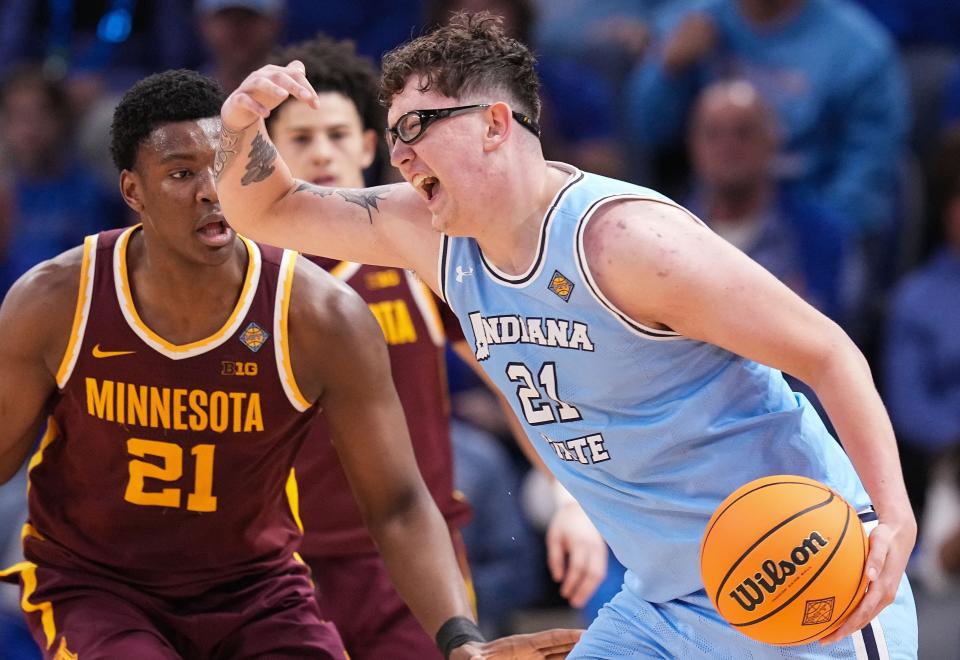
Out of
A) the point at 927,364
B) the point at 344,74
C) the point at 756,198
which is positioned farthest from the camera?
the point at 756,198

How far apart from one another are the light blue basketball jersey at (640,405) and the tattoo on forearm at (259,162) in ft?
2.20

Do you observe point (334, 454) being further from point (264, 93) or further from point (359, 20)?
point (359, 20)

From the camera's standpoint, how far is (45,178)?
832cm

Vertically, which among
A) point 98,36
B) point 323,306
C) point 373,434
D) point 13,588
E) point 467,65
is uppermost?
point 467,65

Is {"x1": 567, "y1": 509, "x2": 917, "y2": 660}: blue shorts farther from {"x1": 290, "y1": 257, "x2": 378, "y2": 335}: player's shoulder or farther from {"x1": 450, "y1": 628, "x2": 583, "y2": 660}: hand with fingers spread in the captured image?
{"x1": 290, "y1": 257, "x2": 378, "y2": 335}: player's shoulder

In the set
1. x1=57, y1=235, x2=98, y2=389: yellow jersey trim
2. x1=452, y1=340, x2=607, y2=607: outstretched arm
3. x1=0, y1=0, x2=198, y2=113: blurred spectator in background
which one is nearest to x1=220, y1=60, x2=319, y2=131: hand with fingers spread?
x1=57, y1=235, x2=98, y2=389: yellow jersey trim

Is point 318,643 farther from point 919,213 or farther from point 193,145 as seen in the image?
point 919,213

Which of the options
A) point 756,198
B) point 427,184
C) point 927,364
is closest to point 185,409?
point 427,184

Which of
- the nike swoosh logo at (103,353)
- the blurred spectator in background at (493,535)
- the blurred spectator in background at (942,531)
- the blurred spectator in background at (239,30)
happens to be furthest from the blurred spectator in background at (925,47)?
the nike swoosh logo at (103,353)

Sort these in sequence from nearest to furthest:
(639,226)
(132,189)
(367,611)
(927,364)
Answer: (639,226) → (132,189) → (367,611) → (927,364)

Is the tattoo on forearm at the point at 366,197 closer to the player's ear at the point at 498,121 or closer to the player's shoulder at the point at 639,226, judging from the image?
the player's ear at the point at 498,121

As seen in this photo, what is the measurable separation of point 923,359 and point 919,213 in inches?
36.9

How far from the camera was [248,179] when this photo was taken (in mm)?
3871

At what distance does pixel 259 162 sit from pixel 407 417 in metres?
1.34
